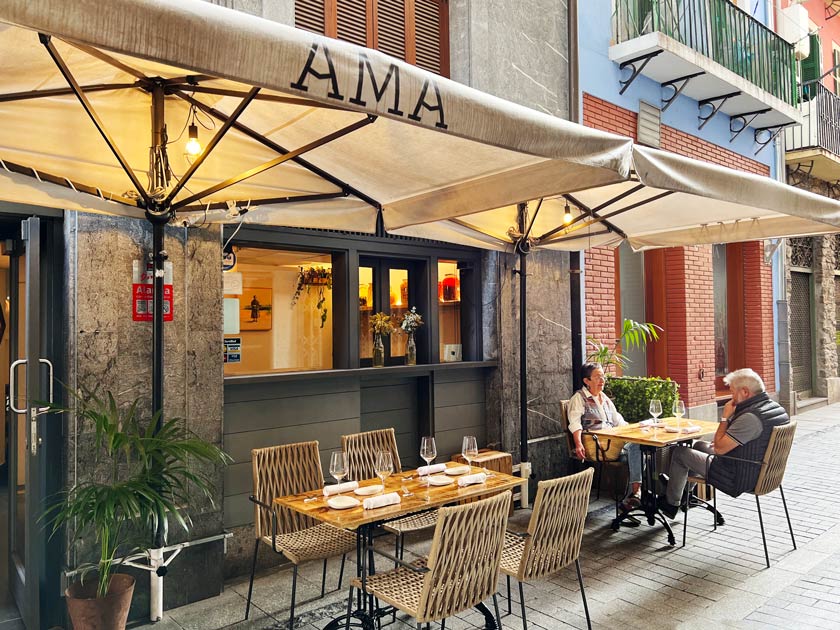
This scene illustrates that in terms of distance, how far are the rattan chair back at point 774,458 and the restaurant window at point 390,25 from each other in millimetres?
4668

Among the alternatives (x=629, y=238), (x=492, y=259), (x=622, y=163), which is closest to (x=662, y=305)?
(x=629, y=238)

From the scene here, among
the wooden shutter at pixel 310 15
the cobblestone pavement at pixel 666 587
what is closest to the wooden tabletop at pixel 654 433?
the cobblestone pavement at pixel 666 587

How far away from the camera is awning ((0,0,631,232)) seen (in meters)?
1.87

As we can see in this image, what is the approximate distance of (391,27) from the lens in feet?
21.0

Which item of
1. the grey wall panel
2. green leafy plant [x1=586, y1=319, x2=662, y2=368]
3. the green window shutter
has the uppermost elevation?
the green window shutter

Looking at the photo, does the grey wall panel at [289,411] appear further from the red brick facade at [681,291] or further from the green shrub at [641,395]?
the red brick facade at [681,291]

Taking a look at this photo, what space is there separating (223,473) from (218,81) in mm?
2902

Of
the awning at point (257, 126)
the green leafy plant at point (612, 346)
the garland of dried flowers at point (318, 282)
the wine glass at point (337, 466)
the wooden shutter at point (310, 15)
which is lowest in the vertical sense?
the wine glass at point (337, 466)

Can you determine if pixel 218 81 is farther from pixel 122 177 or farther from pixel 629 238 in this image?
pixel 629 238

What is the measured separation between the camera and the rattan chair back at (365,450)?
191 inches

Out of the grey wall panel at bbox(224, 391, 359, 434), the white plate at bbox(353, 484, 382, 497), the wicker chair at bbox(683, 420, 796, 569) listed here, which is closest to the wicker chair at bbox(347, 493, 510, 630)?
the white plate at bbox(353, 484, 382, 497)

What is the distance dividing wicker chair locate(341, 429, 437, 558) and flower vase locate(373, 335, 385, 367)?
42.4 inches

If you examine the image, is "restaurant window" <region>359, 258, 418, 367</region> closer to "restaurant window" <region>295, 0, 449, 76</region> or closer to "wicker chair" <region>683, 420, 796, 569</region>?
"restaurant window" <region>295, 0, 449, 76</region>

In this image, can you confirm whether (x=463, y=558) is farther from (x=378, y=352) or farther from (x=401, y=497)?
(x=378, y=352)
